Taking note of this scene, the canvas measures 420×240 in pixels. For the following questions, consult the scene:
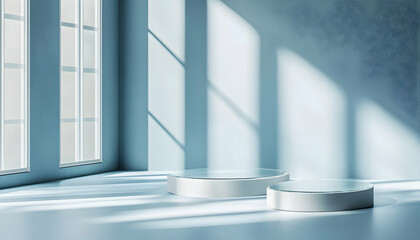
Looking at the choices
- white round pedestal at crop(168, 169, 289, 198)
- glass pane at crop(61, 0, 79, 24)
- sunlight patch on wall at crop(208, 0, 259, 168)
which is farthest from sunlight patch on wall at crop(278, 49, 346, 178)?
glass pane at crop(61, 0, 79, 24)

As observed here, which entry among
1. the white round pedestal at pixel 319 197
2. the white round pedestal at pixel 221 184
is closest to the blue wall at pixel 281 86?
the white round pedestal at pixel 221 184

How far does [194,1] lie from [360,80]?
4.60 meters

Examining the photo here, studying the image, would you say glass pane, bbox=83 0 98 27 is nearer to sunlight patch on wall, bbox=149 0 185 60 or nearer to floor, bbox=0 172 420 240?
sunlight patch on wall, bbox=149 0 185 60

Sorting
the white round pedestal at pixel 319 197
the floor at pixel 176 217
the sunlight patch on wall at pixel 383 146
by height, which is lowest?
the floor at pixel 176 217

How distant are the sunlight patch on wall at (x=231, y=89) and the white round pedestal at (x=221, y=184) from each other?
3125 mm

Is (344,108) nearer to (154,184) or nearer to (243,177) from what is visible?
(243,177)

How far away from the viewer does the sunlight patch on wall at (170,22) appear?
14156 millimetres

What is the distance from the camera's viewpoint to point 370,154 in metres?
12.6

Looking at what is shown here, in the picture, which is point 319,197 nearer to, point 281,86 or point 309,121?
point 309,121

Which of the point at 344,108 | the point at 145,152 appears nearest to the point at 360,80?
the point at 344,108

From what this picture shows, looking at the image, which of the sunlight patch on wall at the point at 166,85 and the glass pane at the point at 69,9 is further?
the sunlight patch on wall at the point at 166,85

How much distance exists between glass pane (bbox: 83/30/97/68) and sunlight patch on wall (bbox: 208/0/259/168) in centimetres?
293

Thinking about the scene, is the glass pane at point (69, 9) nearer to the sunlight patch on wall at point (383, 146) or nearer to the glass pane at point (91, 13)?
the glass pane at point (91, 13)

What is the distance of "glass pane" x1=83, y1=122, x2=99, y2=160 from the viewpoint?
13.8 m
